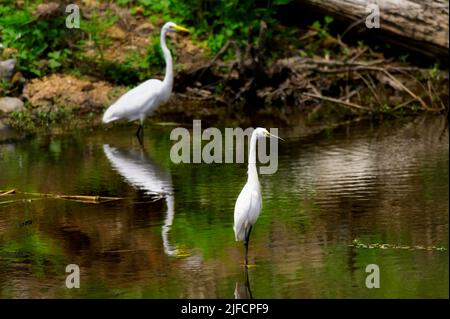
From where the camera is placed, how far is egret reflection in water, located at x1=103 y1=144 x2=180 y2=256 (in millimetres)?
10922

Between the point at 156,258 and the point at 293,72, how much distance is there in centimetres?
777

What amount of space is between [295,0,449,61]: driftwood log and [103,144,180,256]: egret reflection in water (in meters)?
4.83

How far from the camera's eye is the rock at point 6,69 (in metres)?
15.9

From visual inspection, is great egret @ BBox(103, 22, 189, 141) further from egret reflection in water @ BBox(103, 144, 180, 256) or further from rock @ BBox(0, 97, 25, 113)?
rock @ BBox(0, 97, 25, 113)

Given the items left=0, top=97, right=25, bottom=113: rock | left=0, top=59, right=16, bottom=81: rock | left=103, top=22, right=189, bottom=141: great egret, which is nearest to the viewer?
left=103, top=22, right=189, bottom=141: great egret

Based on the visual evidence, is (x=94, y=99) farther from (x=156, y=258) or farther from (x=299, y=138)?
(x=156, y=258)

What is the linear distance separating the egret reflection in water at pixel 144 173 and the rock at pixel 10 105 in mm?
2281

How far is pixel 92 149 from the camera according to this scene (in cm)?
1349

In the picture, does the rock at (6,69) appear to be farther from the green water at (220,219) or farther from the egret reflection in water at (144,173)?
the egret reflection in water at (144,173)

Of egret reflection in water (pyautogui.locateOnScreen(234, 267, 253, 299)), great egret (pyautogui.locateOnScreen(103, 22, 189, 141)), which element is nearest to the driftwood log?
great egret (pyautogui.locateOnScreen(103, 22, 189, 141))

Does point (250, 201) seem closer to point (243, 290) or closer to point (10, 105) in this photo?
point (243, 290)

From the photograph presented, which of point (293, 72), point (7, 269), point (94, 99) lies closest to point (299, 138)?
point (293, 72)

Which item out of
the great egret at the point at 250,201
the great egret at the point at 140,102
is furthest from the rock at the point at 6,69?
the great egret at the point at 250,201

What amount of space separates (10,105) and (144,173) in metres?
4.10
